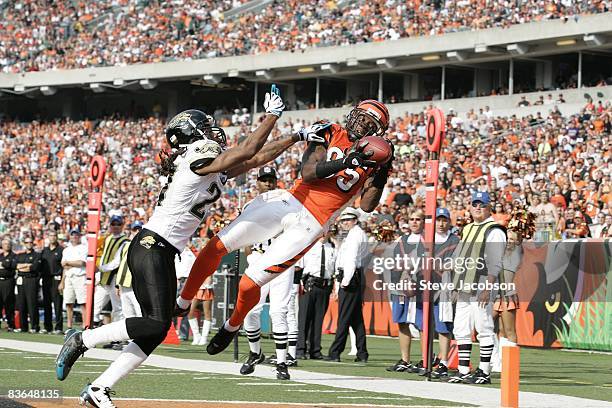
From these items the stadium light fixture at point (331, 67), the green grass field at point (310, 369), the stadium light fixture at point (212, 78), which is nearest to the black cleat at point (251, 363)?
the green grass field at point (310, 369)

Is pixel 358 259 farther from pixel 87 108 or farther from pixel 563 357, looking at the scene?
pixel 87 108

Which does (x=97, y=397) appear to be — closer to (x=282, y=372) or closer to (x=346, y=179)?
(x=346, y=179)

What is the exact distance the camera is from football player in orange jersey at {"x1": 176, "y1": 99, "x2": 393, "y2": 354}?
28.6 feet

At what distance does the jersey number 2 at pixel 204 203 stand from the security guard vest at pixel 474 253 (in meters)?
4.38

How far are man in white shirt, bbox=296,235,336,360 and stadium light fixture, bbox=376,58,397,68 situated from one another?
21.6 m

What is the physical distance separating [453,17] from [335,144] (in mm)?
26935

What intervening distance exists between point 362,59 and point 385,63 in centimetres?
74

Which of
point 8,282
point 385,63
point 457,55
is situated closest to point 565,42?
point 457,55

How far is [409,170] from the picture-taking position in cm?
2716

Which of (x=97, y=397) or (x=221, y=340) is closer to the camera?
(x=97, y=397)

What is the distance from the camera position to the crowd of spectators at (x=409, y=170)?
21.0 meters

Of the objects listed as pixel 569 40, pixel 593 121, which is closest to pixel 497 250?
pixel 593 121

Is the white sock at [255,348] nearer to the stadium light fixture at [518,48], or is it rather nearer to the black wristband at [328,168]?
the black wristband at [328,168]

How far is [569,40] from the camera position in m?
32.4
